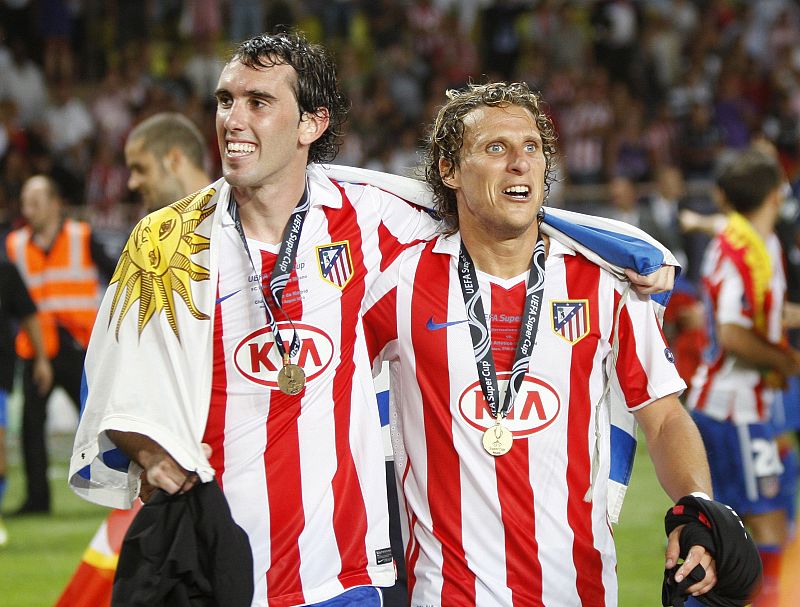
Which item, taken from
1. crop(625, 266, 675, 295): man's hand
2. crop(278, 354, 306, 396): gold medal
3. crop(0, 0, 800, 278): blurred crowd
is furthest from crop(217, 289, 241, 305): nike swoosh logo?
crop(0, 0, 800, 278): blurred crowd

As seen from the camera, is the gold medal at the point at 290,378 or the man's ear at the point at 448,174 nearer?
the gold medal at the point at 290,378

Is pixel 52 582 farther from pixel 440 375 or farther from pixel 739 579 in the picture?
pixel 739 579

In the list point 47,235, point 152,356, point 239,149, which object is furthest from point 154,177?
point 47,235

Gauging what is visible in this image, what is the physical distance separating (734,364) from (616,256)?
2.56m

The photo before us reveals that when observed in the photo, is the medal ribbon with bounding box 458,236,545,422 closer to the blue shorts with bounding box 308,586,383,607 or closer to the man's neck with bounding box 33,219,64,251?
the blue shorts with bounding box 308,586,383,607

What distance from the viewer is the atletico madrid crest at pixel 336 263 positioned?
3.55m

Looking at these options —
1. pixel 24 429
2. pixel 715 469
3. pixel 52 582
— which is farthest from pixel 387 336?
pixel 24 429

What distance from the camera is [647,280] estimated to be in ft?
11.2

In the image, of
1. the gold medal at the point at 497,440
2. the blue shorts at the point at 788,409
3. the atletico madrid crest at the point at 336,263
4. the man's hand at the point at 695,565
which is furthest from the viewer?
the blue shorts at the point at 788,409

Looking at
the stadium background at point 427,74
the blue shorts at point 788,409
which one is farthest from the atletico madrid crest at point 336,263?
the stadium background at point 427,74

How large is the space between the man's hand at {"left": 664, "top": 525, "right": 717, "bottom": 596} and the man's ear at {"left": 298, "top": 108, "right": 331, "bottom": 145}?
1503 mm

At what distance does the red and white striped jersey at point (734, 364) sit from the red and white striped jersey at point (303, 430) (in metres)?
2.57

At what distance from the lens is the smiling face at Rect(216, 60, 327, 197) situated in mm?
3490

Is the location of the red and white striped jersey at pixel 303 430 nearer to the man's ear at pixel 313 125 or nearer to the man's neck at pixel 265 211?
the man's neck at pixel 265 211
